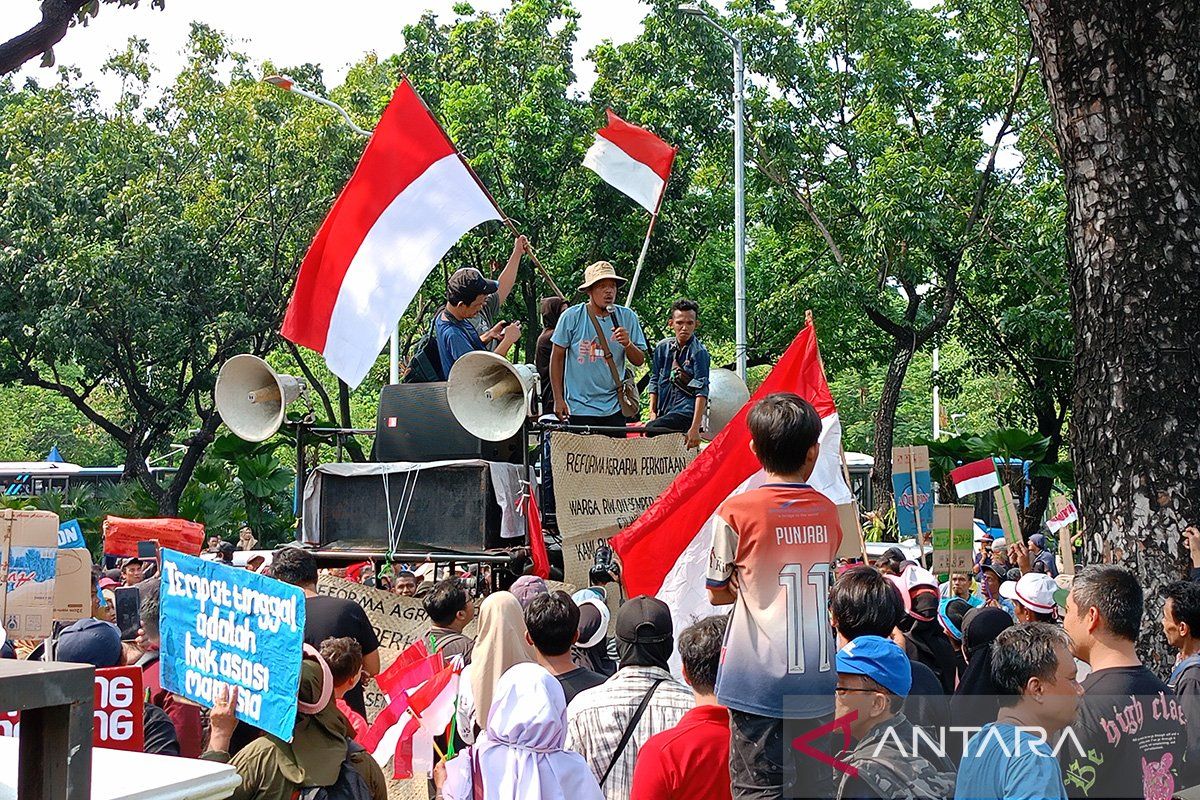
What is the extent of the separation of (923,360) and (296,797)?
44.5 meters

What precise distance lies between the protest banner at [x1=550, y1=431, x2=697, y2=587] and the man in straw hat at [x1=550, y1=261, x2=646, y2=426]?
64cm

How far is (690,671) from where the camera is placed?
4234mm

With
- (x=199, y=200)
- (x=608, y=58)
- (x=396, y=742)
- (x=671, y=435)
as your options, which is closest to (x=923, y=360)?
(x=608, y=58)

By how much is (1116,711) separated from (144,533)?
1035 centimetres

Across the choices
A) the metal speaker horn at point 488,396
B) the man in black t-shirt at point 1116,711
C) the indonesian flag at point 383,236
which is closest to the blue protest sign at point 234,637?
the man in black t-shirt at point 1116,711

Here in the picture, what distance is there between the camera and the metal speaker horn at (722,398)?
955 centimetres

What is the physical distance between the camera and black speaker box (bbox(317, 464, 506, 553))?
8.23 meters

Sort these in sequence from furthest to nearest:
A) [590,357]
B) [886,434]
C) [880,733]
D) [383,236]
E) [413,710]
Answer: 1. [886,434]
2. [590,357]
3. [383,236]
4. [413,710]
5. [880,733]

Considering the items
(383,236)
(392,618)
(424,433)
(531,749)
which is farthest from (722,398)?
(531,749)

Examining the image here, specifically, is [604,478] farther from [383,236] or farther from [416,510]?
[383,236]

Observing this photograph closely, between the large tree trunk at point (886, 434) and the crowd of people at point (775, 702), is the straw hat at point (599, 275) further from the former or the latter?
the large tree trunk at point (886, 434)

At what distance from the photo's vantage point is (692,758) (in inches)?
157

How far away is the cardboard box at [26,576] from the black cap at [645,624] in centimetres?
428

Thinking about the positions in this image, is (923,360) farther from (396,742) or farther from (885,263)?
(396,742)
